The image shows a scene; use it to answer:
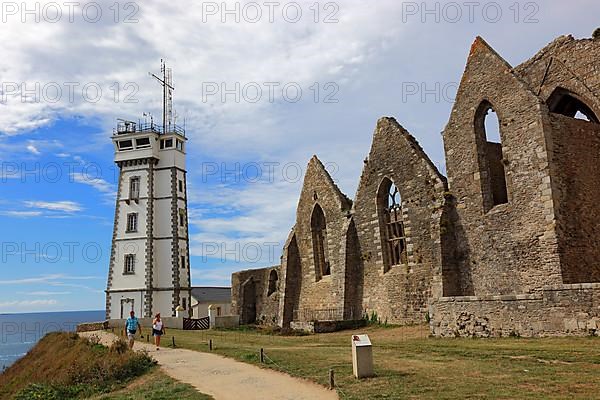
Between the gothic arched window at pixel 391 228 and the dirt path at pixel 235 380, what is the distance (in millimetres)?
12266

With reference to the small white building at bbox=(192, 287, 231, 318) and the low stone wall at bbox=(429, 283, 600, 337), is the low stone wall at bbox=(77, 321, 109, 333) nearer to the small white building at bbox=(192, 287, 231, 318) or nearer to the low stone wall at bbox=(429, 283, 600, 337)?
the small white building at bbox=(192, 287, 231, 318)

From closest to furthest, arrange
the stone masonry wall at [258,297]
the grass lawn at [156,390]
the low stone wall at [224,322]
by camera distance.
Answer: the grass lawn at [156,390]
the low stone wall at [224,322]
the stone masonry wall at [258,297]

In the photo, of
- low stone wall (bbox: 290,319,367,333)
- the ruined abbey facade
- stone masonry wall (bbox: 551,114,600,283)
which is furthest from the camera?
low stone wall (bbox: 290,319,367,333)

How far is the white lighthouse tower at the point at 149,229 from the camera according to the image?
146ft

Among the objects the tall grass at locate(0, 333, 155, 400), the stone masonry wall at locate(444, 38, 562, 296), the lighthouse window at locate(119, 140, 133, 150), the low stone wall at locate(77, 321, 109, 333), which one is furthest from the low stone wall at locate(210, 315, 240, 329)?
the lighthouse window at locate(119, 140, 133, 150)

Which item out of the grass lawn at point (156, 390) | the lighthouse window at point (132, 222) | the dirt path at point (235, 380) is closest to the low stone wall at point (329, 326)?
the dirt path at point (235, 380)

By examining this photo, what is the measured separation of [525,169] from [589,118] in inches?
202

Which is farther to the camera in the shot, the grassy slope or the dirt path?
the grassy slope

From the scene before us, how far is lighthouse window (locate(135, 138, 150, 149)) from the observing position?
160 feet

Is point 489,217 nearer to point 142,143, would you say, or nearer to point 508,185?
point 508,185

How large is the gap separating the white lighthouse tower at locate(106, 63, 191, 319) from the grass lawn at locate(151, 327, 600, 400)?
29403 mm

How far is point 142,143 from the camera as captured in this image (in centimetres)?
4903

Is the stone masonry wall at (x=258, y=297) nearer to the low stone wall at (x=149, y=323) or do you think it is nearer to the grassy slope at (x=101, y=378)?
the low stone wall at (x=149, y=323)

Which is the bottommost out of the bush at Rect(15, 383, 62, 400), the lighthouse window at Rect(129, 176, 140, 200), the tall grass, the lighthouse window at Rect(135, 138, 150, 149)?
the bush at Rect(15, 383, 62, 400)
